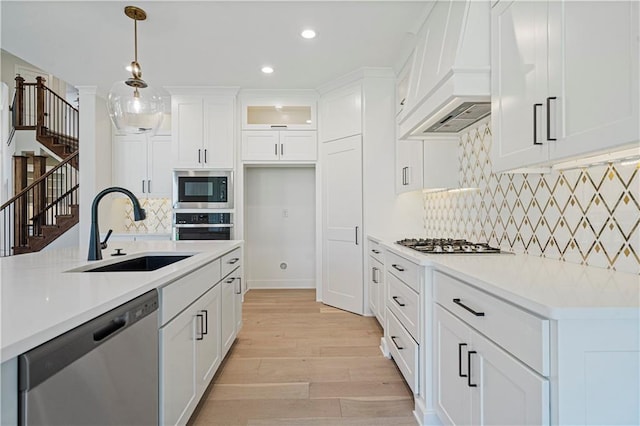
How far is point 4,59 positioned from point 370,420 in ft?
31.2

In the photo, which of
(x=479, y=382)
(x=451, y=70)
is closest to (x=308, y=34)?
(x=451, y=70)

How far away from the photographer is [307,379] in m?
2.43

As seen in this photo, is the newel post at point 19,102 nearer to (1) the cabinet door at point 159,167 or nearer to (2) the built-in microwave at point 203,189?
(1) the cabinet door at point 159,167

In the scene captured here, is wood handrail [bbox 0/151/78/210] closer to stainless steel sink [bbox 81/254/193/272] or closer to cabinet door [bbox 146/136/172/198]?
cabinet door [bbox 146/136/172/198]

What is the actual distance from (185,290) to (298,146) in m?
3.08

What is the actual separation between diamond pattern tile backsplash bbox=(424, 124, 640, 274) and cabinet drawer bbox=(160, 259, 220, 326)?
72.6 inches

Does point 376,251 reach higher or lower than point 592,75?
lower

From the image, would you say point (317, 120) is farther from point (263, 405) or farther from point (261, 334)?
point (263, 405)

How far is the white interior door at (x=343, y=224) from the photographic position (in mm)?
3961

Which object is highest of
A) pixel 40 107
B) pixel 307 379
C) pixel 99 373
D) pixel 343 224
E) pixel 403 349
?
pixel 40 107

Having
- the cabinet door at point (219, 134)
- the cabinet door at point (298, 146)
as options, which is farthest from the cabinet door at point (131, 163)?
the cabinet door at point (298, 146)

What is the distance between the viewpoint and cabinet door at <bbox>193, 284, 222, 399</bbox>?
1926 millimetres

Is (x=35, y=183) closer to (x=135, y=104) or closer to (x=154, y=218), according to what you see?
(x=154, y=218)

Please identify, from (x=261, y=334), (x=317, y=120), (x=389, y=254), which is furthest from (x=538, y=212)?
(x=317, y=120)
